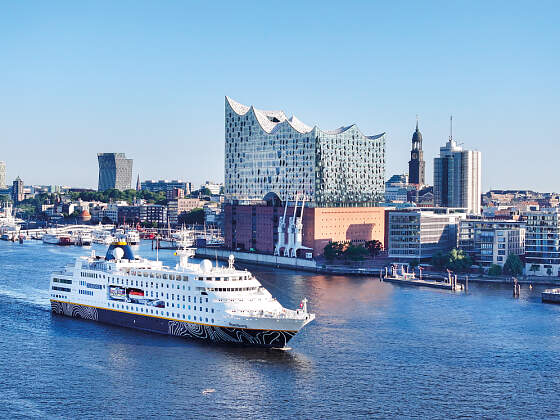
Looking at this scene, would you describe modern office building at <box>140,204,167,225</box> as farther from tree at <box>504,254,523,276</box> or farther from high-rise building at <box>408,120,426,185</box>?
tree at <box>504,254,523,276</box>

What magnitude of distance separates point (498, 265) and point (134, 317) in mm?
42620

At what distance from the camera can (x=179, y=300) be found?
141 feet

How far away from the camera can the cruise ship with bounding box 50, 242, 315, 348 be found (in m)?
40.3

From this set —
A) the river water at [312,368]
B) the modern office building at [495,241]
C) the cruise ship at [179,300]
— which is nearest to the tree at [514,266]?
the modern office building at [495,241]

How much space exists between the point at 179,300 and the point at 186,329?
1.63 m

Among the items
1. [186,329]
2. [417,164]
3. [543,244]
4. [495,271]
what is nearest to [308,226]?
[495,271]

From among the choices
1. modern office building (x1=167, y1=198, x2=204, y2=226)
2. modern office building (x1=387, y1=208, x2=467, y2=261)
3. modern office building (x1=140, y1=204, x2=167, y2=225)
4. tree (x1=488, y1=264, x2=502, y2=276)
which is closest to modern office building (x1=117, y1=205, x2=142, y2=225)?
modern office building (x1=140, y1=204, x2=167, y2=225)

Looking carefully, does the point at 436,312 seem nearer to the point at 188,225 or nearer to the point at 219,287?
the point at 219,287

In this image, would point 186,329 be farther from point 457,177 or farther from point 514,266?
point 457,177

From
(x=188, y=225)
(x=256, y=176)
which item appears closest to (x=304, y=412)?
(x=256, y=176)

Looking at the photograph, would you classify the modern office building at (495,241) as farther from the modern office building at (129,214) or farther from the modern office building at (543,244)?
the modern office building at (129,214)

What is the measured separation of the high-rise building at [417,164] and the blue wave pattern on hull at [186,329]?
14013 centimetres

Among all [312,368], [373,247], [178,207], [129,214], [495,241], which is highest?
[178,207]

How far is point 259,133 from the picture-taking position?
103625 millimetres
